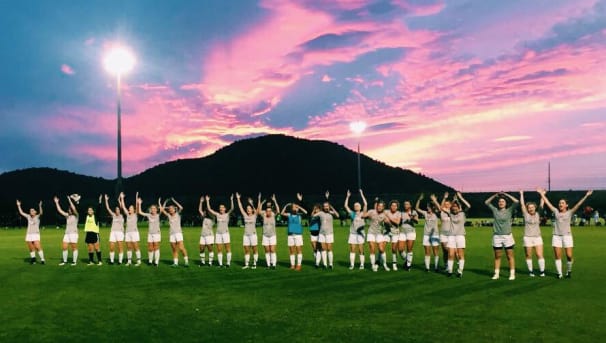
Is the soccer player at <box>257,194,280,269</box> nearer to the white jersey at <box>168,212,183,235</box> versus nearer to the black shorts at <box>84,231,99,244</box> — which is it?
the white jersey at <box>168,212,183,235</box>

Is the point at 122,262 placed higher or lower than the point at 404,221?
lower

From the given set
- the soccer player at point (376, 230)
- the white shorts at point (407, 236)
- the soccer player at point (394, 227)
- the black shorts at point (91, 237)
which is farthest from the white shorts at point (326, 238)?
the black shorts at point (91, 237)

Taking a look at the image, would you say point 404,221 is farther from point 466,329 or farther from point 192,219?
point 192,219

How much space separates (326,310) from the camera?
11.7m

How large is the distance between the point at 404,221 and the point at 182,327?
414 inches

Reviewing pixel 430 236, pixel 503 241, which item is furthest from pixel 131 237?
pixel 503 241

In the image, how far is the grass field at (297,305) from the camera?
966 cm

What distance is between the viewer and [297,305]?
1227cm

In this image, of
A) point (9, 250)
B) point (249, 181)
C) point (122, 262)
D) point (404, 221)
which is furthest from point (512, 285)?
point (249, 181)

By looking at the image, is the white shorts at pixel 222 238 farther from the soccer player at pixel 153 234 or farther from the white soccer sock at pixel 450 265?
the white soccer sock at pixel 450 265

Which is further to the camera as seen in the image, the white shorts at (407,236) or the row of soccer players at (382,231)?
the white shorts at (407,236)

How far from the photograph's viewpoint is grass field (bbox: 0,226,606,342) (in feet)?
31.7


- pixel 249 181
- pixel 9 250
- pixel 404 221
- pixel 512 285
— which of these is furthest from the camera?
pixel 249 181

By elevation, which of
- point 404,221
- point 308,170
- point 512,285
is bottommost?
point 512,285
